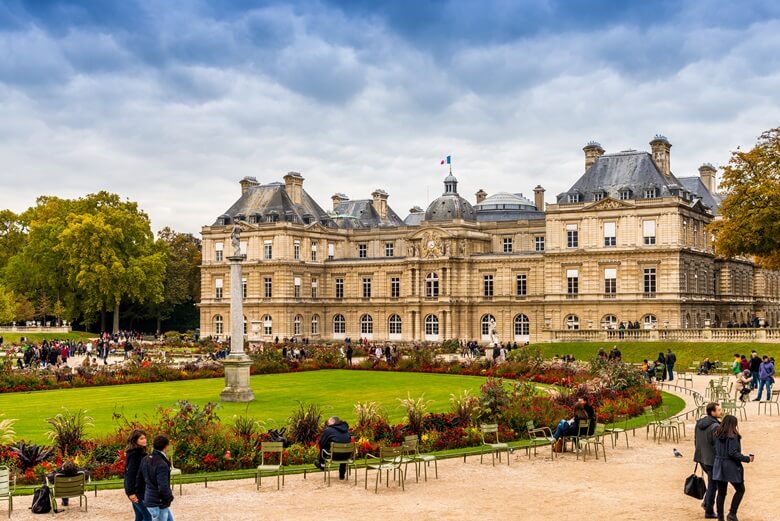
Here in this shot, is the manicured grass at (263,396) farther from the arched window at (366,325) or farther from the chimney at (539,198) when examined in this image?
the chimney at (539,198)

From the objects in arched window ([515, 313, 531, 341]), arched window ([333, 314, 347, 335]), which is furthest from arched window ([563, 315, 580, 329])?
arched window ([333, 314, 347, 335])

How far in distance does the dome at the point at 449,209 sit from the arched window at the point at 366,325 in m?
9.85

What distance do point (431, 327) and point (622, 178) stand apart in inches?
755

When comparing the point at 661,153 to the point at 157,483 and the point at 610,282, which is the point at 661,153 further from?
the point at 157,483

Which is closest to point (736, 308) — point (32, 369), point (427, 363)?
point (427, 363)

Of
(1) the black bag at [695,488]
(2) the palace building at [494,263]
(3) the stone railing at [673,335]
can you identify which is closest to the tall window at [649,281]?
(2) the palace building at [494,263]

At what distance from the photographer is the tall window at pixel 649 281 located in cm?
6231

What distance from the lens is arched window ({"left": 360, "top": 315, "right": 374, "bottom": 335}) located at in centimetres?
7812

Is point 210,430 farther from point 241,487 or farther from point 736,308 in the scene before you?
point 736,308

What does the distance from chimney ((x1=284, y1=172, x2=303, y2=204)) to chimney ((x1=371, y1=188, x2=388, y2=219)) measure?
32.1ft

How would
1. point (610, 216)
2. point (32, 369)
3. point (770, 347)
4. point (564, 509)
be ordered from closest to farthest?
point (564, 509) → point (32, 369) → point (770, 347) → point (610, 216)

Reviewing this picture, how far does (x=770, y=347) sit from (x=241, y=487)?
36.1m

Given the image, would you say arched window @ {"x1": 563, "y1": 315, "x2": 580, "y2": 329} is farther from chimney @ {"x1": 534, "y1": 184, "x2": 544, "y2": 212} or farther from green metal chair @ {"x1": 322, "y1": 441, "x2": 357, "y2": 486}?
green metal chair @ {"x1": 322, "y1": 441, "x2": 357, "y2": 486}

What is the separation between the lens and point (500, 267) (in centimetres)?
7231
